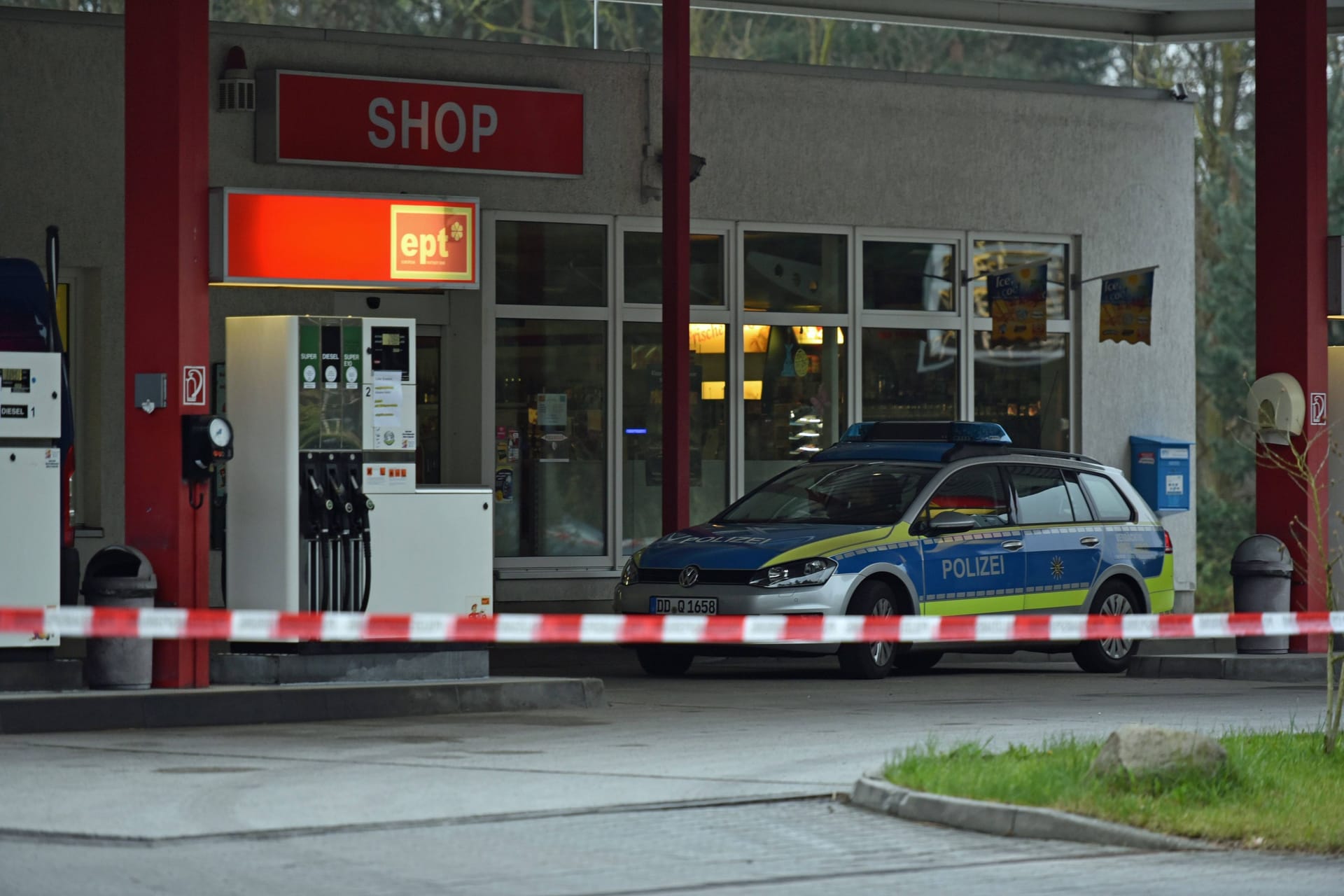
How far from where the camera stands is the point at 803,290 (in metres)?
20.8

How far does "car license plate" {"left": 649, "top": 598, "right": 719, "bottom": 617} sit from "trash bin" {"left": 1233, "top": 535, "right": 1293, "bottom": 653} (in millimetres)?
4422

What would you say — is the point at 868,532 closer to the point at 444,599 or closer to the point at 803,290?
the point at 444,599

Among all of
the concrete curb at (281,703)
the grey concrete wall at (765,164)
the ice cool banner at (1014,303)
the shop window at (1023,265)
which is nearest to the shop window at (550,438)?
the grey concrete wall at (765,164)

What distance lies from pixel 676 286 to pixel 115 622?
374 inches

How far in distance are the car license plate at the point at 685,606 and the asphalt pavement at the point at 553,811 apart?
133 cm

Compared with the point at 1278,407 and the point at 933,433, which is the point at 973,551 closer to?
the point at 933,433

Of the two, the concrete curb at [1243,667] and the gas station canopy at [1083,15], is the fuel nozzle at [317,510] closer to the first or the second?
the concrete curb at [1243,667]

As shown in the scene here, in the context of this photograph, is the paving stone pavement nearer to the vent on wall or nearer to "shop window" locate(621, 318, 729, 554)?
the vent on wall

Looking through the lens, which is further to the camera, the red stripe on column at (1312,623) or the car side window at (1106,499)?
the car side window at (1106,499)

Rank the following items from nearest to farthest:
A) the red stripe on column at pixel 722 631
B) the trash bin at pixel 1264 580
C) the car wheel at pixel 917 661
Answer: the red stripe on column at pixel 722 631
the trash bin at pixel 1264 580
the car wheel at pixel 917 661

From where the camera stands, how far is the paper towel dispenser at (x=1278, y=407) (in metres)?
16.3

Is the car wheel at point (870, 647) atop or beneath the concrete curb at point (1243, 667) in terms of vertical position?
atop

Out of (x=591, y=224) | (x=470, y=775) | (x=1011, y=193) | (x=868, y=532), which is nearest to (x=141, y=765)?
(x=470, y=775)

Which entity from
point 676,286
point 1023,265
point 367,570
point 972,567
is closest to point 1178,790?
point 367,570
